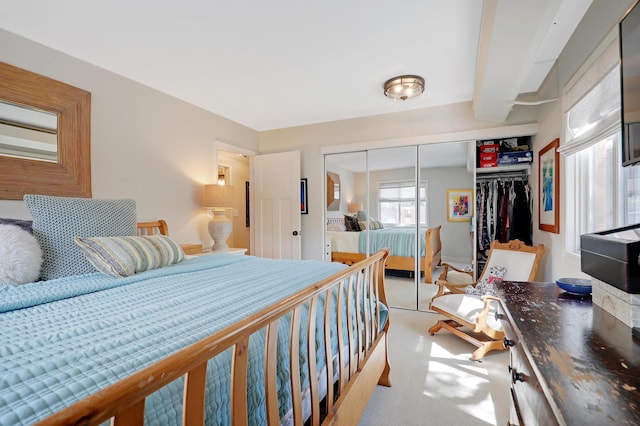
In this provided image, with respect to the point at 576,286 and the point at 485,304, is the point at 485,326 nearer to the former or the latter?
the point at 485,304

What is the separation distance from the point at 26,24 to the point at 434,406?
3652 mm

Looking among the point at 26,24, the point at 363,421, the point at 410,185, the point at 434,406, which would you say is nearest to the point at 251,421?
the point at 363,421

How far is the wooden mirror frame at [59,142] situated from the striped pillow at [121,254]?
2.73 feet

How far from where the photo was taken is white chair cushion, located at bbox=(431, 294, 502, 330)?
235 centimetres

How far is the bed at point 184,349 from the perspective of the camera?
1.80ft

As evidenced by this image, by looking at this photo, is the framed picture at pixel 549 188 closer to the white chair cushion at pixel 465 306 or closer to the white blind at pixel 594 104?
the white blind at pixel 594 104

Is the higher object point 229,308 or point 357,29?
point 357,29

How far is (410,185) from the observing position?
11.5 ft

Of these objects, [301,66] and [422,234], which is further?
[422,234]

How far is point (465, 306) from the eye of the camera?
8.15 ft

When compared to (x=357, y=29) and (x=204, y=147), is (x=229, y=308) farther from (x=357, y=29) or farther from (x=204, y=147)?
(x=204, y=147)

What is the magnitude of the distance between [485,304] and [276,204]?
2883 mm

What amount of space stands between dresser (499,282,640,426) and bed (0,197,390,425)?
2.02ft

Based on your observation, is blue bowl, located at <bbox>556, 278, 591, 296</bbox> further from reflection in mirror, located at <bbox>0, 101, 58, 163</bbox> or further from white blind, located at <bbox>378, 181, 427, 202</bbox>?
reflection in mirror, located at <bbox>0, 101, 58, 163</bbox>
